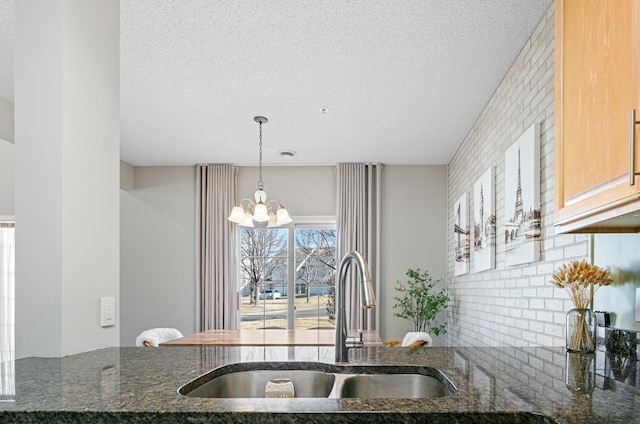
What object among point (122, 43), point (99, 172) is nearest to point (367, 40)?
point (122, 43)

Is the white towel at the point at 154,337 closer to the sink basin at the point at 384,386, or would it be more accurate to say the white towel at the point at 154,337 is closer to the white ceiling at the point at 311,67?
the white ceiling at the point at 311,67

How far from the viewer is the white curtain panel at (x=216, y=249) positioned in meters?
6.64

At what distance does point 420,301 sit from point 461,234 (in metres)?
1.13

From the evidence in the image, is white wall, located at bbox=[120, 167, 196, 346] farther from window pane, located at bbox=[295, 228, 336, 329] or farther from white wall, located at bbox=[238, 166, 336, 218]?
window pane, located at bbox=[295, 228, 336, 329]

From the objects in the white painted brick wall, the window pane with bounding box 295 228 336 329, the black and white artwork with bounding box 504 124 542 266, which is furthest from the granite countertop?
the window pane with bounding box 295 228 336 329

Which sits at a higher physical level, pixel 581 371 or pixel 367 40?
pixel 367 40

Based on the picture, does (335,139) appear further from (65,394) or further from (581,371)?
(65,394)

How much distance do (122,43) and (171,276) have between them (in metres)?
3.98

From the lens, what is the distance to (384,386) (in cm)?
156

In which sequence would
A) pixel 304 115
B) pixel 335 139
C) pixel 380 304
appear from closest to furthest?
pixel 304 115
pixel 335 139
pixel 380 304

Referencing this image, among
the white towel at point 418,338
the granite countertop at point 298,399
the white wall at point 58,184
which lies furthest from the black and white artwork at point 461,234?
the white wall at point 58,184

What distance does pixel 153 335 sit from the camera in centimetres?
417

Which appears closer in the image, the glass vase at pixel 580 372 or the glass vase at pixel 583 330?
the glass vase at pixel 580 372

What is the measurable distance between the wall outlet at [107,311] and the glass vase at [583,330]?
1.55m
